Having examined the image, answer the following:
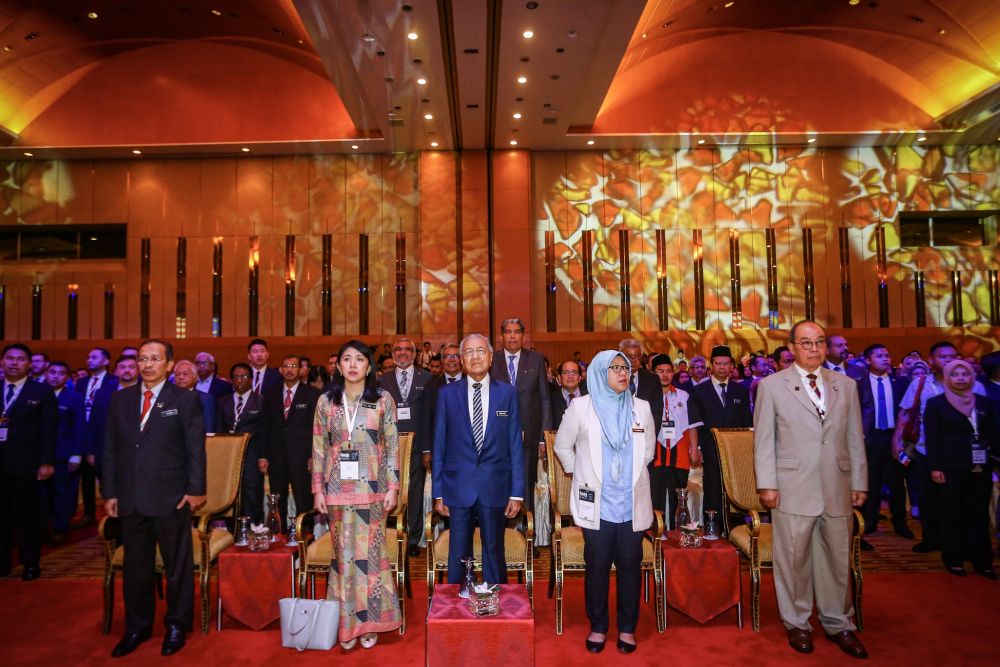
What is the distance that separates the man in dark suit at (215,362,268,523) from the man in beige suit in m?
3.65

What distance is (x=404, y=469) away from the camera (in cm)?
404

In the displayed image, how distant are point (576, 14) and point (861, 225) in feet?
27.1

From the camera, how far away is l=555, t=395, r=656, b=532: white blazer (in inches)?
130

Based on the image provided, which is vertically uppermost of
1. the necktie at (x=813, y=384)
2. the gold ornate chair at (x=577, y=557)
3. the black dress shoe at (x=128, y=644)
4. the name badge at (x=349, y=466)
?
the necktie at (x=813, y=384)

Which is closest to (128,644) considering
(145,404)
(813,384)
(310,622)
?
(310,622)

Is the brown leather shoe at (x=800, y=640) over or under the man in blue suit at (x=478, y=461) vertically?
under

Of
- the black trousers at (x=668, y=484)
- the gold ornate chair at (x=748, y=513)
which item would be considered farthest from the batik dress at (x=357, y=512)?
the black trousers at (x=668, y=484)

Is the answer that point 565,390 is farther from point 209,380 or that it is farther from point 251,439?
point 209,380

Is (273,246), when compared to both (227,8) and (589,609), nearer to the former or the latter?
(227,8)

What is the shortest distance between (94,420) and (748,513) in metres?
5.52

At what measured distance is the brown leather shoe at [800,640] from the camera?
10.7 ft

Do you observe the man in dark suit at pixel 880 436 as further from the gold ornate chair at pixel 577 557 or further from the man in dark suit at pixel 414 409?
the man in dark suit at pixel 414 409

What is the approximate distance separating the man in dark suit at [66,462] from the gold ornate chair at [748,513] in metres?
5.43

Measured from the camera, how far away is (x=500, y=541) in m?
3.59
